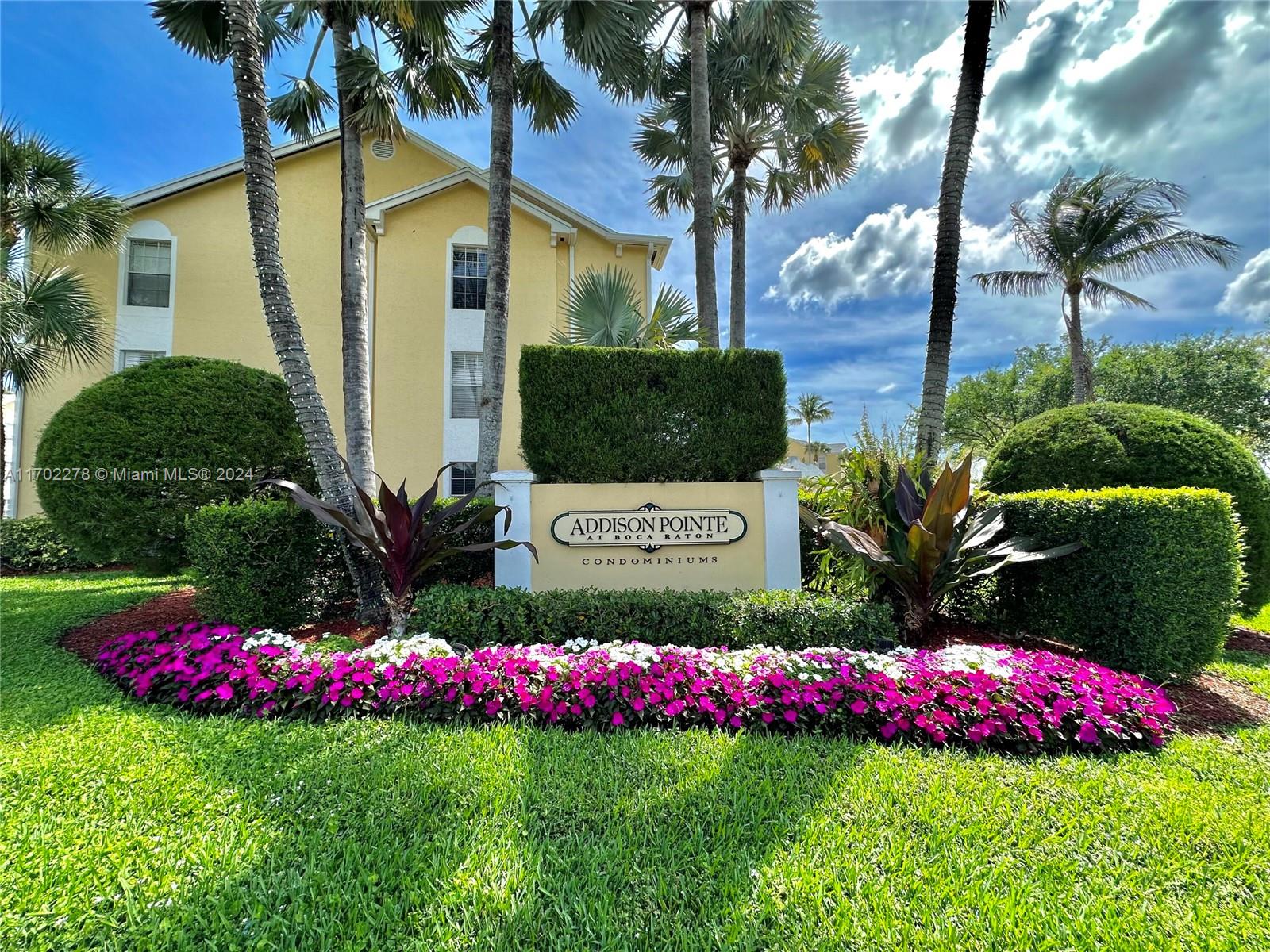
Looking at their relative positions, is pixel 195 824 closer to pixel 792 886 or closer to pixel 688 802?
pixel 688 802

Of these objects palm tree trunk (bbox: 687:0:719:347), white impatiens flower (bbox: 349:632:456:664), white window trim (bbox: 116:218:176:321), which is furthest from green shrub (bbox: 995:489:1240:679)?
white window trim (bbox: 116:218:176:321)

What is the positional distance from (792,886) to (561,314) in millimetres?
12222

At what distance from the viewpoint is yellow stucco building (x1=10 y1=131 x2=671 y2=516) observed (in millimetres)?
12023

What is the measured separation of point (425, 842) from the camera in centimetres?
220

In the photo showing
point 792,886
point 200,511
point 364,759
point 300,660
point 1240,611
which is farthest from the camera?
point 1240,611

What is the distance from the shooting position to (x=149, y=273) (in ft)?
39.8

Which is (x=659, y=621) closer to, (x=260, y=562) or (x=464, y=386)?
(x=260, y=562)

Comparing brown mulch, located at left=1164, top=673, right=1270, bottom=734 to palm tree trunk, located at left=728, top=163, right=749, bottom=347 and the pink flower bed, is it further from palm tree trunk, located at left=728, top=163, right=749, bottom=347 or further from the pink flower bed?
palm tree trunk, located at left=728, top=163, right=749, bottom=347

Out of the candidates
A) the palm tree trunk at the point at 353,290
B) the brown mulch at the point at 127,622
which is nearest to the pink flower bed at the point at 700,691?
the brown mulch at the point at 127,622

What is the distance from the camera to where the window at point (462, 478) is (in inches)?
490

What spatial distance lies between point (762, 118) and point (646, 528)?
11118 mm

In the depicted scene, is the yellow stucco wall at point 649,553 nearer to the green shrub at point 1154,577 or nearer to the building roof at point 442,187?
the green shrub at point 1154,577

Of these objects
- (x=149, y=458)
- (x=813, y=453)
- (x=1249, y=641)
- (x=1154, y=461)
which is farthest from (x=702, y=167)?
(x=813, y=453)

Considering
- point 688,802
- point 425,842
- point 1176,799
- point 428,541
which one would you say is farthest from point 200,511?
point 1176,799
